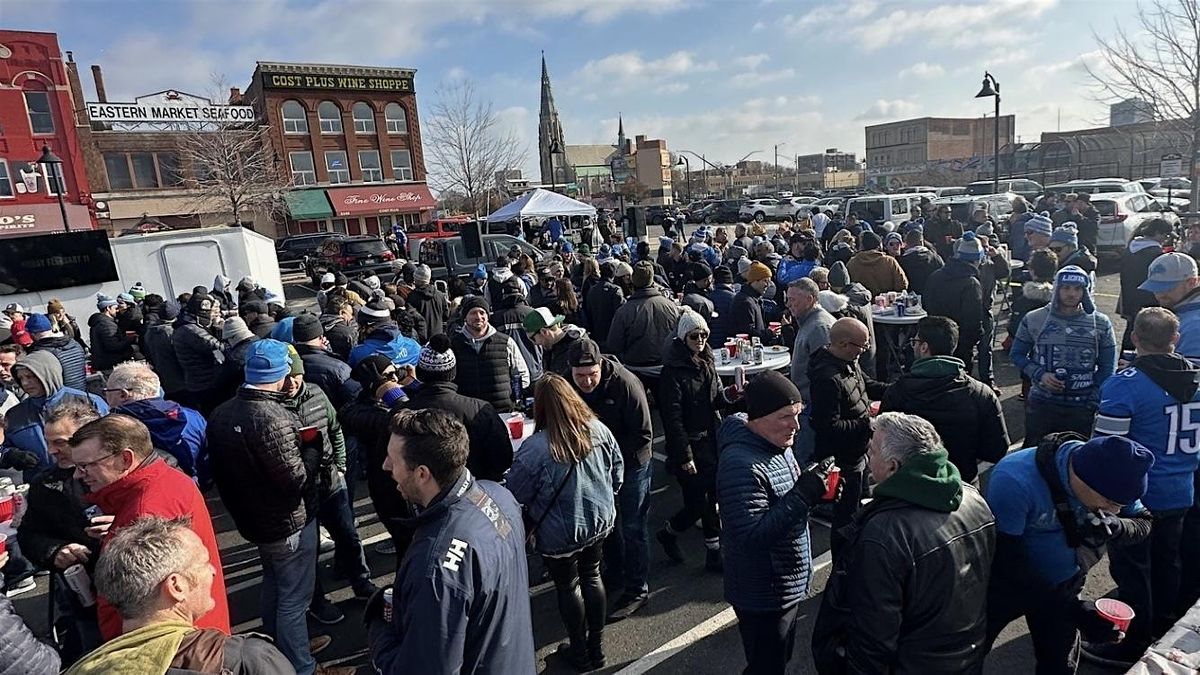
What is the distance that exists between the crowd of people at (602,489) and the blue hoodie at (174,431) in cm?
2

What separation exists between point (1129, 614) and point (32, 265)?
1675cm

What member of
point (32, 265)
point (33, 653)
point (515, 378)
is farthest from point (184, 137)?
point (33, 653)

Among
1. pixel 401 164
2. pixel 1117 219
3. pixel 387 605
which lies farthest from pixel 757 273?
pixel 401 164

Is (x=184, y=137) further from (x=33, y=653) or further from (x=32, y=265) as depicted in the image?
(x=33, y=653)

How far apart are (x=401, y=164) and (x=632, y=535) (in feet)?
136

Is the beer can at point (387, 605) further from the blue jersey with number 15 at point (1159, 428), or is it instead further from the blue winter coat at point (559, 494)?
the blue jersey with number 15 at point (1159, 428)

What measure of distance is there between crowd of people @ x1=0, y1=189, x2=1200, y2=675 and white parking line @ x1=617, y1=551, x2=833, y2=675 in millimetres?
253

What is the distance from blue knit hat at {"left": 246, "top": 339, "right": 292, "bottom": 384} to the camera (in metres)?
3.52

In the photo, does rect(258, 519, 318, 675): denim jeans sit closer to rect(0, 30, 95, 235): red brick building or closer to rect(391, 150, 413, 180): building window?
Answer: rect(0, 30, 95, 235): red brick building

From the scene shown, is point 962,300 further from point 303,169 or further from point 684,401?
point 303,169

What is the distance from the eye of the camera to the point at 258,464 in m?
3.47

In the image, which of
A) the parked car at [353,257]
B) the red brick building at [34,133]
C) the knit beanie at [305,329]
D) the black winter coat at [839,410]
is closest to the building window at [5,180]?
Answer: the red brick building at [34,133]

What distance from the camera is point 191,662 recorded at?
1637mm

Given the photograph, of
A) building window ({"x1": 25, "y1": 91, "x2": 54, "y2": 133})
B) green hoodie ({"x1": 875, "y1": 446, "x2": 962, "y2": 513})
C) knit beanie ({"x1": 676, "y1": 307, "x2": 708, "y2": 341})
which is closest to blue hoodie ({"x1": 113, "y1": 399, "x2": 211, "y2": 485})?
knit beanie ({"x1": 676, "y1": 307, "x2": 708, "y2": 341})
